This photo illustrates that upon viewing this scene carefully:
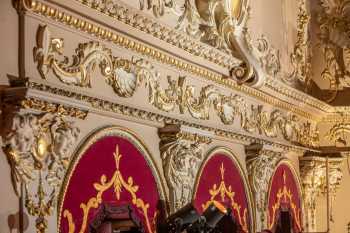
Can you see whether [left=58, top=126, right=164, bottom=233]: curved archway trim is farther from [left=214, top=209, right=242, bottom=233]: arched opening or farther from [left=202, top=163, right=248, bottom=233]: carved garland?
[left=214, top=209, right=242, bottom=233]: arched opening

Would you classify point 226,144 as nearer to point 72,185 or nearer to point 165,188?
point 165,188

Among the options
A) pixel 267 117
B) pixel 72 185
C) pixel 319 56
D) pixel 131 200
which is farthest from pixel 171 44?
pixel 319 56

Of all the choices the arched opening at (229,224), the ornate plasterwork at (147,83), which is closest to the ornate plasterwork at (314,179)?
the ornate plasterwork at (147,83)

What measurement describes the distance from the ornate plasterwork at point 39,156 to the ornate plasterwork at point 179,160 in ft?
3.48

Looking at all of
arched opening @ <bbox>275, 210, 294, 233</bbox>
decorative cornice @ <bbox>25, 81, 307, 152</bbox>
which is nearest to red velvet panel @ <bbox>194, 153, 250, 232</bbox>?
decorative cornice @ <bbox>25, 81, 307, 152</bbox>

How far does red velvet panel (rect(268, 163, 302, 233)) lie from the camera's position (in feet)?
20.9

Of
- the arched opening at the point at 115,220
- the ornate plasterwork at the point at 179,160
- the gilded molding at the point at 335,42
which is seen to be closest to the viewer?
the arched opening at the point at 115,220

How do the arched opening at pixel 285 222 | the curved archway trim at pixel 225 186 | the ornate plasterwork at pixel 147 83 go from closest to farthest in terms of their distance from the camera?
1. the ornate plasterwork at pixel 147 83
2. the curved archway trim at pixel 225 186
3. the arched opening at pixel 285 222

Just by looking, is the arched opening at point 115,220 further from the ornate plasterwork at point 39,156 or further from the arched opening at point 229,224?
the arched opening at point 229,224

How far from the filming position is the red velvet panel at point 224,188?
498cm

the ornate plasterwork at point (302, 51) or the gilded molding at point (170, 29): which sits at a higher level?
the ornate plasterwork at point (302, 51)

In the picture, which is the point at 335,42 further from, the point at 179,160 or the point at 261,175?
the point at 179,160

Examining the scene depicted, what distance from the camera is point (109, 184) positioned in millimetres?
3768

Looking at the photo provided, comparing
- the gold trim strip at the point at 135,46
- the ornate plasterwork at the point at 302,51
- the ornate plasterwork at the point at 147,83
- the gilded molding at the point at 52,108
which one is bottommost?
the gilded molding at the point at 52,108
